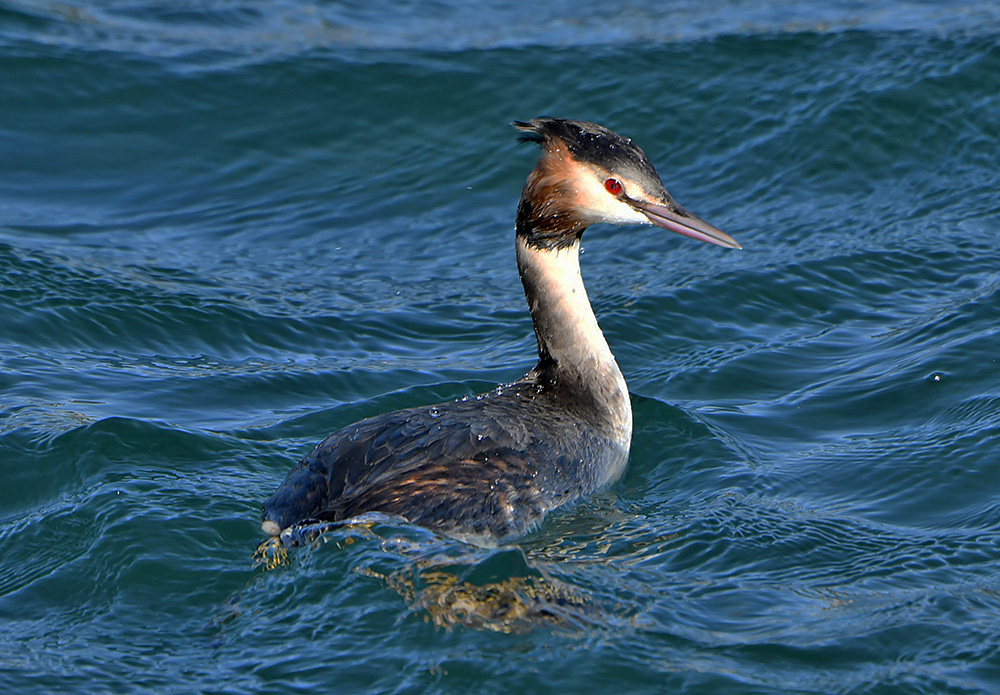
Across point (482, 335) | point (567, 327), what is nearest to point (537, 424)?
point (567, 327)

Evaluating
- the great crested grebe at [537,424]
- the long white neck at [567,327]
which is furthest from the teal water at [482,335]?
the long white neck at [567,327]

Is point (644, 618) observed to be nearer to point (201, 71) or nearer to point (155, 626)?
point (155, 626)

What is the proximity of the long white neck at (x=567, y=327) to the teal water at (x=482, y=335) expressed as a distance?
19.6 inches

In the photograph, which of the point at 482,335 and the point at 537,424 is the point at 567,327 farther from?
the point at 482,335

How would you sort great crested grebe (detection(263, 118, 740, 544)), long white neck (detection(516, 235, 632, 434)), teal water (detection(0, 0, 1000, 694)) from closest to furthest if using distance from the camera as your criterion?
teal water (detection(0, 0, 1000, 694)) → great crested grebe (detection(263, 118, 740, 544)) → long white neck (detection(516, 235, 632, 434))

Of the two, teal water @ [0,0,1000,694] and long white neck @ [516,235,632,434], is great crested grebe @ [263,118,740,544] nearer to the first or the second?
long white neck @ [516,235,632,434]

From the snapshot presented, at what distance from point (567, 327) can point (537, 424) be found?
0.83 metres

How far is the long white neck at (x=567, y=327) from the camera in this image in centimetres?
678

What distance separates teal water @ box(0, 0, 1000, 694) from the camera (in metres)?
4.99

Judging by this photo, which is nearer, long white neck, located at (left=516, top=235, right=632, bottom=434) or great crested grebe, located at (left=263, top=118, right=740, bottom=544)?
great crested grebe, located at (left=263, top=118, right=740, bottom=544)

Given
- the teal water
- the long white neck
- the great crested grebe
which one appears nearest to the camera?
the teal water

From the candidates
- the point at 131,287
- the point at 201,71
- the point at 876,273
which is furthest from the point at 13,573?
the point at 201,71

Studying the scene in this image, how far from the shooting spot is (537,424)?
6.18 meters

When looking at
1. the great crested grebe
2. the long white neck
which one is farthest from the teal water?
the long white neck
